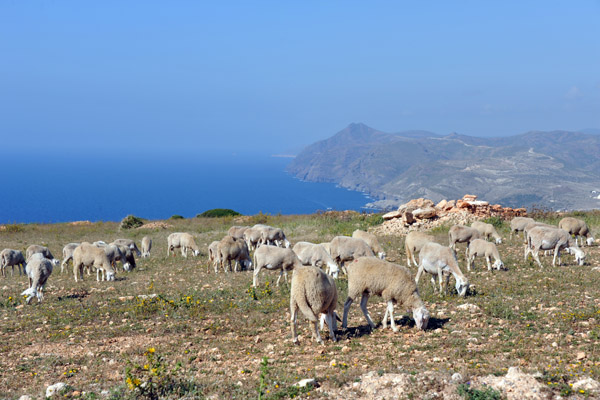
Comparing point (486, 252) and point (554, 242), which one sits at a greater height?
point (554, 242)

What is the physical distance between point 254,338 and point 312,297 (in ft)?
6.65

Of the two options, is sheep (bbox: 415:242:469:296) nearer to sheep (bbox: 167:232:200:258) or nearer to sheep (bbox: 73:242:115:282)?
sheep (bbox: 73:242:115:282)

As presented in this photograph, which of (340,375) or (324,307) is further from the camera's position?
(324,307)

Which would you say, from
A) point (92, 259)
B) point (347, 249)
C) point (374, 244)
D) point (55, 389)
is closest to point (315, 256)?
point (347, 249)

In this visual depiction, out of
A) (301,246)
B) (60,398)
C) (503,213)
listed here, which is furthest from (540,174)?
(60,398)

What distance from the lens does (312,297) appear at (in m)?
11.2

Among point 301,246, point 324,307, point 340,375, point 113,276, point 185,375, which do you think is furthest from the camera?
point 113,276

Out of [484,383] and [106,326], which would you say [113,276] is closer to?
[106,326]

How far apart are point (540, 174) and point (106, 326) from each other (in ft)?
600

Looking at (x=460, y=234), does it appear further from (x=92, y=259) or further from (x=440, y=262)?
(x=92, y=259)

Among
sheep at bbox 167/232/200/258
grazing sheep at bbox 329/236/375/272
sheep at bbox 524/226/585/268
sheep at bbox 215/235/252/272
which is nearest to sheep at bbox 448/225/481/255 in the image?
sheep at bbox 524/226/585/268

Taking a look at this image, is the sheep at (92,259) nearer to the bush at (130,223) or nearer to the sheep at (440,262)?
the sheep at (440,262)

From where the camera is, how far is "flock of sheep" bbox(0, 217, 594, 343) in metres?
11.5

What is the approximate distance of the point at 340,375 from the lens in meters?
8.94
